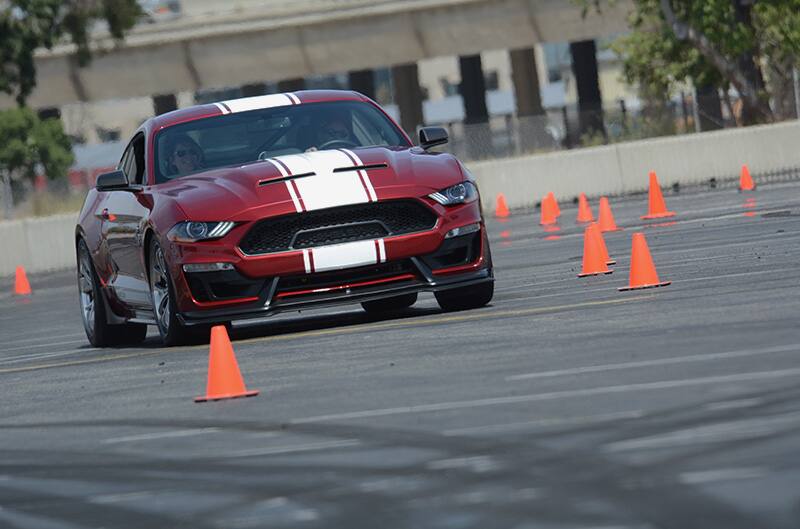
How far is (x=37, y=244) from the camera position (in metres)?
33.8

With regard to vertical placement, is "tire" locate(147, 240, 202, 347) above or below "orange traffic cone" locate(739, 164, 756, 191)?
above

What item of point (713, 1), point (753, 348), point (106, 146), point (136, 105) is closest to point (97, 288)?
point (753, 348)

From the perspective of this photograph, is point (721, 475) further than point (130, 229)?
No

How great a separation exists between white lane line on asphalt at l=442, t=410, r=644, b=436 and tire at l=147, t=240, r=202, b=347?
5405mm

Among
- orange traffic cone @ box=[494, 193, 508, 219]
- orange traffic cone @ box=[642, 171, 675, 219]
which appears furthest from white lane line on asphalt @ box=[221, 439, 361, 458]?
orange traffic cone @ box=[494, 193, 508, 219]

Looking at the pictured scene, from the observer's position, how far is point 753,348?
920cm

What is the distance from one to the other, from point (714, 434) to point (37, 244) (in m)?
27.8

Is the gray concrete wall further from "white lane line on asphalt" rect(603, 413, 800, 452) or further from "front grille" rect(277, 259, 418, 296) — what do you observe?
"white lane line on asphalt" rect(603, 413, 800, 452)

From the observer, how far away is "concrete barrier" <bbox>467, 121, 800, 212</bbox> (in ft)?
110

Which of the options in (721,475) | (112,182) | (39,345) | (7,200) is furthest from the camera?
(7,200)

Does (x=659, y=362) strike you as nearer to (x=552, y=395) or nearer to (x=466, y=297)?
(x=552, y=395)

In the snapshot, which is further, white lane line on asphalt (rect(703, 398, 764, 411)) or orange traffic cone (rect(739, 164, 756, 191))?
orange traffic cone (rect(739, 164, 756, 191))

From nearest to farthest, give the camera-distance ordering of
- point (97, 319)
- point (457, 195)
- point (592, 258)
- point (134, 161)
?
point (457, 195) < point (134, 161) < point (97, 319) < point (592, 258)


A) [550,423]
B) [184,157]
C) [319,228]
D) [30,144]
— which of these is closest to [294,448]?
[550,423]
